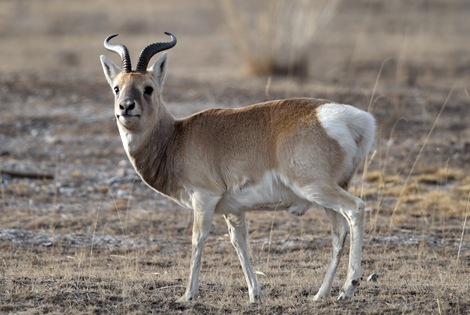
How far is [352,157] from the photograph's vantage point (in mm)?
8188

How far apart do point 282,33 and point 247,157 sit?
14.7 meters

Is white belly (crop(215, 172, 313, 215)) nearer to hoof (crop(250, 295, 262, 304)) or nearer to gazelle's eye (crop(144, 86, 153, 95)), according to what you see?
hoof (crop(250, 295, 262, 304))

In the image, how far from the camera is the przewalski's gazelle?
8.08 meters

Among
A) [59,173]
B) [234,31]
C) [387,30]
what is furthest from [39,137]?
[387,30]

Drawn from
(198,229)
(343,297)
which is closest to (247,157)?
(198,229)

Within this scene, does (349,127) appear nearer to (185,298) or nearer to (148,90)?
(148,90)

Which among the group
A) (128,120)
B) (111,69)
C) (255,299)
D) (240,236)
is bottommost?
(255,299)

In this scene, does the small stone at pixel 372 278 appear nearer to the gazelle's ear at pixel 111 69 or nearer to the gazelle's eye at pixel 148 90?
the gazelle's eye at pixel 148 90

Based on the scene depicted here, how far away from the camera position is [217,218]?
12.8 metres

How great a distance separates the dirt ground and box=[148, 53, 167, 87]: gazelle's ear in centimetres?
207

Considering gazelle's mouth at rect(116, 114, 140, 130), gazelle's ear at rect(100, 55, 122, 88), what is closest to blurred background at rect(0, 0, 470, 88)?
gazelle's ear at rect(100, 55, 122, 88)

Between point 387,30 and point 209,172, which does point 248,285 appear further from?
point 387,30

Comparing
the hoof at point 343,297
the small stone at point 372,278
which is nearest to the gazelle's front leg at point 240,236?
the hoof at point 343,297

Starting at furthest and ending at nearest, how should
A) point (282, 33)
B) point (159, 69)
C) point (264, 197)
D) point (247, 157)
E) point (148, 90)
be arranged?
point (282, 33), point (159, 69), point (148, 90), point (247, 157), point (264, 197)
